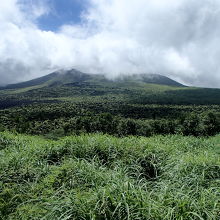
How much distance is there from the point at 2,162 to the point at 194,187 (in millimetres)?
3582

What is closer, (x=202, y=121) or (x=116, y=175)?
(x=116, y=175)

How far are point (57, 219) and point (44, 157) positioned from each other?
10.3 feet

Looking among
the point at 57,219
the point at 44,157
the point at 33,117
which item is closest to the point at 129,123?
the point at 33,117

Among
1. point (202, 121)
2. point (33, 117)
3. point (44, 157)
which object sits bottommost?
point (33, 117)

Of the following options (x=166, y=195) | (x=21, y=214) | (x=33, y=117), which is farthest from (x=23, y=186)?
(x=33, y=117)

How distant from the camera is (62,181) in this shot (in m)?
3.71

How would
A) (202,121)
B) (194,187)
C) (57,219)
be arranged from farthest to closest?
1. (202,121)
2. (194,187)
3. (57,219)

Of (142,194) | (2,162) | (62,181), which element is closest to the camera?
(142,194)

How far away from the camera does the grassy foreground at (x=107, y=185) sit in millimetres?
2480

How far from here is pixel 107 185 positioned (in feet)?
9.96

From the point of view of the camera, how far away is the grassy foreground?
248cm

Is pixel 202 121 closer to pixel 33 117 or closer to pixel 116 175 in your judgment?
pixel 116 175

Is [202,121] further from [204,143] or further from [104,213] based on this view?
[104,213]

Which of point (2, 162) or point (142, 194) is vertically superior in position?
point (142, 194)
